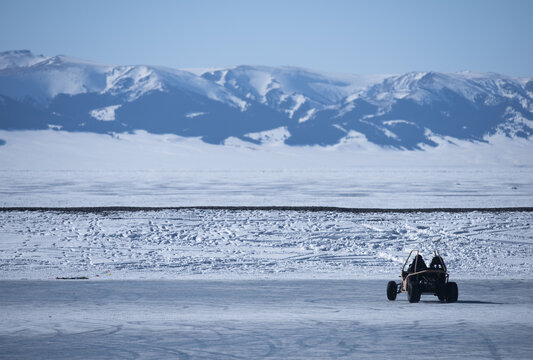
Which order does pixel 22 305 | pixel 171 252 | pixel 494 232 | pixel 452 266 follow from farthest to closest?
pixel 494 232 → pixel 171 252 → pixel 452 266 → pixel 22 305

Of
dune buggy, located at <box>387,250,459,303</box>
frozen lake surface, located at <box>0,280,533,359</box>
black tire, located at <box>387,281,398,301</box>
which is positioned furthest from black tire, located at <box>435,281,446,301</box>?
black tire, located at <box>387,281,398,301</box>

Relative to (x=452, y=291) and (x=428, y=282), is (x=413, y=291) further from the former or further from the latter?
(x=452, y=291)

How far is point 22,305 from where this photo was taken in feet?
32.8

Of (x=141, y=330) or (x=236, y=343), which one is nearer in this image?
(x=236, y=343)

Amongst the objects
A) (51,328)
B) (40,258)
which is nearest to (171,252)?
(40,258)

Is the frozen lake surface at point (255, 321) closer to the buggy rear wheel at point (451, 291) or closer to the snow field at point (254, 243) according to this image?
the buggy rear wheel at point (451, 291)

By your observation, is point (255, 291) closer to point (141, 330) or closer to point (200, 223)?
point (141, 330)

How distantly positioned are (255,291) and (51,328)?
3.78 m

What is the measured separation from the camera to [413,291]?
33.0 feet

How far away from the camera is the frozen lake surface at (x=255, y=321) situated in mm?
7312

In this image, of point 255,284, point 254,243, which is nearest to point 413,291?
point 255,284

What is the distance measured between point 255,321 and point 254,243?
26.4 feet

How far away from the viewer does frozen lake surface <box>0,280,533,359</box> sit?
7.31 m

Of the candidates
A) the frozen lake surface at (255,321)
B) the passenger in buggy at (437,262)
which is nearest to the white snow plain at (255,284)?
the frozen lake surface at (255,321)
